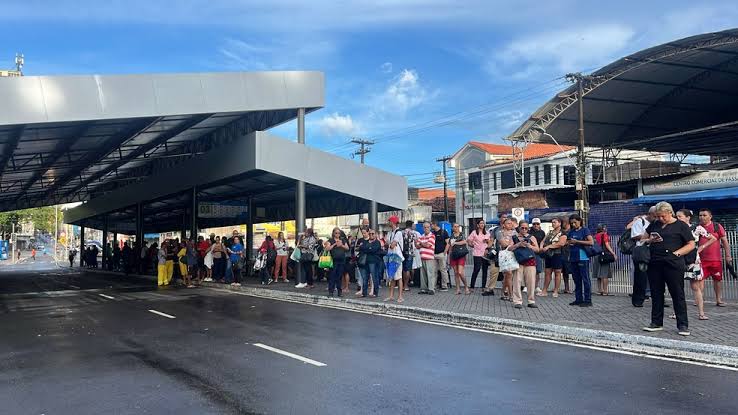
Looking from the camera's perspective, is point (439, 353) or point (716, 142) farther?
point (716, 142)

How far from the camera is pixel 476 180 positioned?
5872cm

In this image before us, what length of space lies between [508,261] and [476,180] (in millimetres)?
47579

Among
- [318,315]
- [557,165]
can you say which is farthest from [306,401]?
[557,165]

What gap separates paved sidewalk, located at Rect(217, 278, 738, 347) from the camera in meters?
8.80

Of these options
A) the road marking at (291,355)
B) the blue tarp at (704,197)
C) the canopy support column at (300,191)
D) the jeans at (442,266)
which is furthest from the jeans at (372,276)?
the blue tarp at (704,197)

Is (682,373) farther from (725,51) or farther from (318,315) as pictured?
(725,51)

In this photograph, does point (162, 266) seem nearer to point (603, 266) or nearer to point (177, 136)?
point (177, 136)

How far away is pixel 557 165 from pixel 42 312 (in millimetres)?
43574

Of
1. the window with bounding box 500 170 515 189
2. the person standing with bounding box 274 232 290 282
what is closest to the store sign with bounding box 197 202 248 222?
the person standing with bounding box 274 232 290 282

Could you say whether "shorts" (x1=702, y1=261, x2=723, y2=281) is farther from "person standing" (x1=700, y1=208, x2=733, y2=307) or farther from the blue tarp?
the blue tarp

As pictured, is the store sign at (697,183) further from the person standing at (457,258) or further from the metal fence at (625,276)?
the person standing at (457,258)

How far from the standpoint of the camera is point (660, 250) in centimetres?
860

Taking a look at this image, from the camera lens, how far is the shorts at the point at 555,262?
13.8m

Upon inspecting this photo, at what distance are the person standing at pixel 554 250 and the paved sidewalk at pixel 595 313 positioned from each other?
0.53 metres
